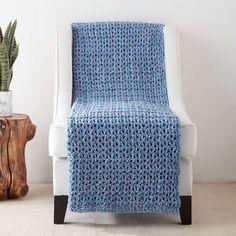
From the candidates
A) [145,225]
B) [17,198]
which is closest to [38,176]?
[17,198]

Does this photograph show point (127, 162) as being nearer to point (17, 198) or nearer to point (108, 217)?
point (108, 217)

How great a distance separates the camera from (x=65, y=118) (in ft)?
9.39

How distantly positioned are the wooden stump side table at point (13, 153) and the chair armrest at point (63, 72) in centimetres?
23

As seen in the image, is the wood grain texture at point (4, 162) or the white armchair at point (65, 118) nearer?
the white armchair at point (65, 118)

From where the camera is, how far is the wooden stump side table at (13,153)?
10.3 feet

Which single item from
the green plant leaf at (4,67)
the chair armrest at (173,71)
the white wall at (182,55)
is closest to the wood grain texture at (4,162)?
the green plant leaf at (4,67)

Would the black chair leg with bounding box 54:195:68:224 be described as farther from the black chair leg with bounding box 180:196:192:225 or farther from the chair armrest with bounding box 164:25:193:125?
the chair armrest with bounding box 164:25:193:125

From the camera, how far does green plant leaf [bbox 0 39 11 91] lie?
3121 millimetres

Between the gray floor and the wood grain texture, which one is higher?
the wood grain texture

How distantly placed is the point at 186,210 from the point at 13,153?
96 cm

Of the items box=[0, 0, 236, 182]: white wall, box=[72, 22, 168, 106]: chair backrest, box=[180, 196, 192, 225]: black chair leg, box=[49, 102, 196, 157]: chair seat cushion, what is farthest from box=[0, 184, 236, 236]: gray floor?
box=[72, 22, 168, 106]: chair backrest

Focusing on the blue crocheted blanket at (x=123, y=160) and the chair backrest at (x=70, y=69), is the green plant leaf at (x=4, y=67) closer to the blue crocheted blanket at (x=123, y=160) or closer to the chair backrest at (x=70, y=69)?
the chair backrest at (x=70, y=69)

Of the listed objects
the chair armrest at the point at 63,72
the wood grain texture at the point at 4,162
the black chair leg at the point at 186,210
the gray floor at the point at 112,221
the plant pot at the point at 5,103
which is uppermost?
the chair armrest at the point at 63,72

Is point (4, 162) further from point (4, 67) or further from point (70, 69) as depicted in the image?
point (70, 69)
